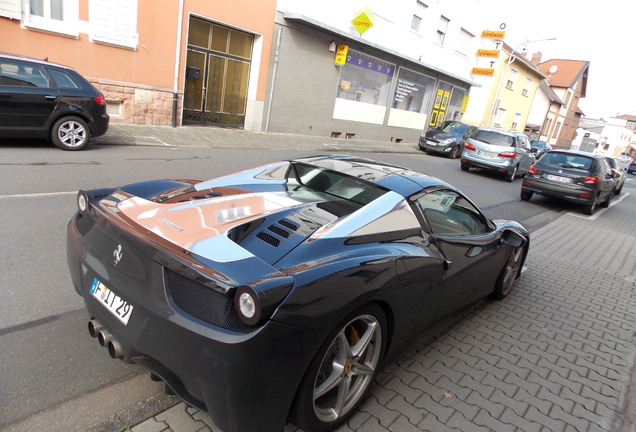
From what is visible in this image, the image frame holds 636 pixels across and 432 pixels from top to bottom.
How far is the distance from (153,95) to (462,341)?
482 inches

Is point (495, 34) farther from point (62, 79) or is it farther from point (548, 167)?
point (62, 79)

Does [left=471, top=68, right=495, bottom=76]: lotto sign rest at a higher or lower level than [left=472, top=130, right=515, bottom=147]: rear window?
higher

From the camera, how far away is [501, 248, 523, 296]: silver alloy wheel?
171 inches

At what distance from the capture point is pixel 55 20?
35.5 feet

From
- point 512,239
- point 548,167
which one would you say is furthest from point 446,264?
point 548,167

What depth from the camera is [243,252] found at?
2010mm

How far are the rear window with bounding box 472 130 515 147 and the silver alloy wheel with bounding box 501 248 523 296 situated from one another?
36.3 ft

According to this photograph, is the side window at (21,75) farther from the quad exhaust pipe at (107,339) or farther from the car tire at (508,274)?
the car tire at (508,274)

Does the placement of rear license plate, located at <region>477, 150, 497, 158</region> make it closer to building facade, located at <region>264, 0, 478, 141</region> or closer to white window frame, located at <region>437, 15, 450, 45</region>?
building facade, located at <region>264, 0, 478, 141</region>

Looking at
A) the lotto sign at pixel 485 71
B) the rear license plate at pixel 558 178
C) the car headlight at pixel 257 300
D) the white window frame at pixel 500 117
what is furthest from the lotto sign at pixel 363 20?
the white window frame at pixel 500 117

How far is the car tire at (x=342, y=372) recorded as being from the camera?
6.61 ft

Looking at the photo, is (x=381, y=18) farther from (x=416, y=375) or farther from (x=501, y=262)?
(x=416, y=375)

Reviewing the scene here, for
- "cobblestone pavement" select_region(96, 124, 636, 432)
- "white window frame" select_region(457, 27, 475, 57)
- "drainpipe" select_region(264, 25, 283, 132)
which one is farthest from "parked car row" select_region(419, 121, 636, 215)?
"white window frame" select_region(457, 27, 475, 57)

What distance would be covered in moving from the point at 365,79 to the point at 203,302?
66.1 ft
